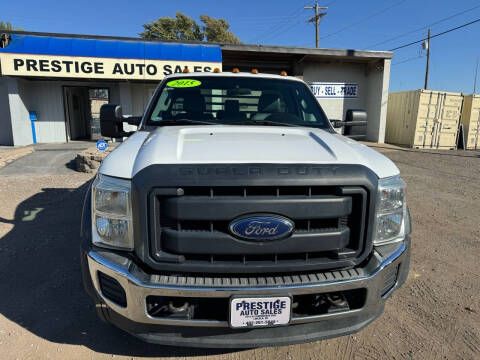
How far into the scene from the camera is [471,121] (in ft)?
53.4

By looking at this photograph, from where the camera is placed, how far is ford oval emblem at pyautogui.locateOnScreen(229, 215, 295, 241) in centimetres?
174

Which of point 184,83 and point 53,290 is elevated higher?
point 184,83

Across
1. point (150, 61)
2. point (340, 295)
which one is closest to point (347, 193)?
point (340, 295)

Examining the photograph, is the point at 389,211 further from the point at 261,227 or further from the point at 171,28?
the point at 171,28

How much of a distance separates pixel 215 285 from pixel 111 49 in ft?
41.1

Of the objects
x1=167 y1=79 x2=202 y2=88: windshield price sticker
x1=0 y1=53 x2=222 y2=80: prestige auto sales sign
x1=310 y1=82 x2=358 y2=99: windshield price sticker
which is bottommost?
x1=167 y1=79 x2=202 y2=88: windshield price sticker

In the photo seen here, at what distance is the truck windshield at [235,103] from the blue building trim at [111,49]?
10.0 metres

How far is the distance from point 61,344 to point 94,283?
0.87 m

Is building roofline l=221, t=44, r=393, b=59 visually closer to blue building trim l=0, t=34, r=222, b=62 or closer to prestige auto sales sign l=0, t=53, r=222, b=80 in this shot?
blue building trim l=0, t=34, r=222, b=62

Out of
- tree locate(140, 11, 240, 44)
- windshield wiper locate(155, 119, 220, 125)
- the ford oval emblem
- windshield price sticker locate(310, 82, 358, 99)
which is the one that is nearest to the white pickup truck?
the ford oval emblem

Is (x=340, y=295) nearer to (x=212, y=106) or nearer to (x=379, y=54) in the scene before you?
(x=212, y=106)

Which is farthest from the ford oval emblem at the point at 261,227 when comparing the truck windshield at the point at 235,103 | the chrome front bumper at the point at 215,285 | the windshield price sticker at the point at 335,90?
the windshield price sticker at the point at 335,90

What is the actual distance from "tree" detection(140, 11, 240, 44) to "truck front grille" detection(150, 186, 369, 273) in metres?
30.9

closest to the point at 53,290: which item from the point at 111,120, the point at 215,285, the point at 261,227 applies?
the point at 111,120
